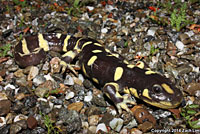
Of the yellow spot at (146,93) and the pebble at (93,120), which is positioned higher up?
the yellow spot at (146,93)

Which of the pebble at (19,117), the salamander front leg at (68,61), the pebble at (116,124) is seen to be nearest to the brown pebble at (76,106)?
the pebble at (116,124)

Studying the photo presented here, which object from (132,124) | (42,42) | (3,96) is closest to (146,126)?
(132,124)

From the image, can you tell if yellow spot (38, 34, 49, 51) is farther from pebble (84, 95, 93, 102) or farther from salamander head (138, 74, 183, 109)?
salamander head (138, 74, 183, 109)

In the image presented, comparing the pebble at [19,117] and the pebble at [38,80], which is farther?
the pebble at [38,80]

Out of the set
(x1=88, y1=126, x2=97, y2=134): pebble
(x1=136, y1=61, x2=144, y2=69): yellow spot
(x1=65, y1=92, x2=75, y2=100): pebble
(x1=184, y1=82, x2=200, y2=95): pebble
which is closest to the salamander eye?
(x1=184, y1=82, x2=200, y2=95): pebble

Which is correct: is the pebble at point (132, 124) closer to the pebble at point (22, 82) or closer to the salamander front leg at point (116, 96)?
the salamander front leg at point (116, 96)

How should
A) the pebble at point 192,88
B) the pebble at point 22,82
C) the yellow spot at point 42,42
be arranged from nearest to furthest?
the pebble at point 192,88 → the pebble at point 22,82 → the yellow spot at point 42,42
